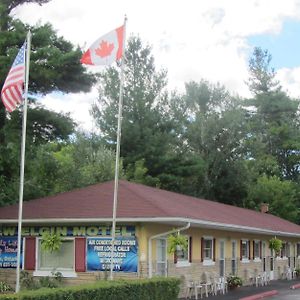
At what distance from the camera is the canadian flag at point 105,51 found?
16.2 meters

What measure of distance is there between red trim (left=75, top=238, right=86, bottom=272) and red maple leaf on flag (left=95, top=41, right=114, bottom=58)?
6956mm

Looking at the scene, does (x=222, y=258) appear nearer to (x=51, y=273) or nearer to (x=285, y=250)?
(x=51, y=273)

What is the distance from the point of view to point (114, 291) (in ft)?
45.3

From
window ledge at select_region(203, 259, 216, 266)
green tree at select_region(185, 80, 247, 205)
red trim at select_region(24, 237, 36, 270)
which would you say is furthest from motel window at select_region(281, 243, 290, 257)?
red trim at select_region(24, 237, 36, 270)

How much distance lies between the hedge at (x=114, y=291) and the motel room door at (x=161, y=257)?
3.46 metres

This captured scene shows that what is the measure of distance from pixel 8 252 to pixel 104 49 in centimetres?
889

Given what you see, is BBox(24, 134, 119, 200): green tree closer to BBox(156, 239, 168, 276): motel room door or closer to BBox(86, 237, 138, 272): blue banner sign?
BBox(86, 237, 138, 272): blue banner sign

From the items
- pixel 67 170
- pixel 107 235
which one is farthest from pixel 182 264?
pixel 67 170

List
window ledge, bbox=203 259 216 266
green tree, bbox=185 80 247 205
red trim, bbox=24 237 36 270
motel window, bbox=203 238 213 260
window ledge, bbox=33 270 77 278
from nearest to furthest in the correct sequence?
window ledge, bbox=33 270 77 278 → red trim, bbox=24 237 36 270 → window ledge, bbox=203 259 216 266 → motel window, bbox=203 238 213 260 → green tree, bbox=185 80 247 205

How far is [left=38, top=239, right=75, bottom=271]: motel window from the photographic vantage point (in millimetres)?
20812

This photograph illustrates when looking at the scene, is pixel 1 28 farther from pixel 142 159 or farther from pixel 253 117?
pixel 253 117

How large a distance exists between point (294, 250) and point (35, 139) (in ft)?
63.7

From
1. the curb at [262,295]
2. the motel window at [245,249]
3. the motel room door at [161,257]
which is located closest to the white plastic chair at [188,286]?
the motel room door at [161,257]

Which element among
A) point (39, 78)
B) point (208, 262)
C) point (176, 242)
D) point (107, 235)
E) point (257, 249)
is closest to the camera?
point (176, 242)
